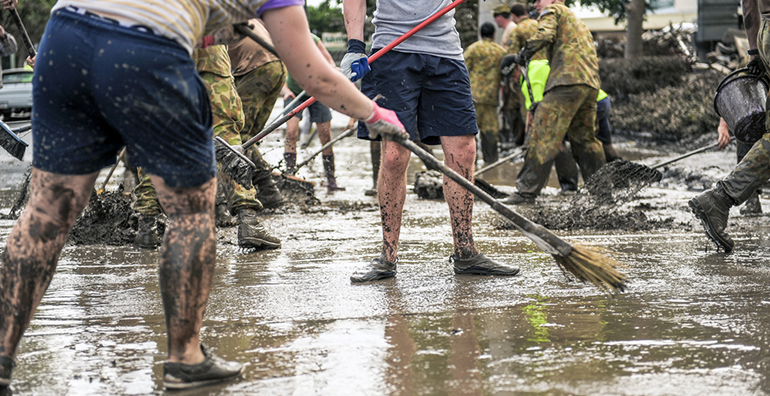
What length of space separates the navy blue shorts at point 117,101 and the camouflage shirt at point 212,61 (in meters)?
2.12

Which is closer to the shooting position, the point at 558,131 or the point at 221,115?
the point at 221,115

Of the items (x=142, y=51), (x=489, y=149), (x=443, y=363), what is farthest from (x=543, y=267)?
(x=489, y=149)

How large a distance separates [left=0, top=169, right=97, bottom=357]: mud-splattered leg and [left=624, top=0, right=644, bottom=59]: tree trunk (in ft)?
57.3

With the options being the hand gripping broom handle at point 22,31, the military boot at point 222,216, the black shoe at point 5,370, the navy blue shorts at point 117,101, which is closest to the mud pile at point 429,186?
the military boot at point 222,216

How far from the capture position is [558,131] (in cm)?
670

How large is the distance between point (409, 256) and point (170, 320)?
2213mm

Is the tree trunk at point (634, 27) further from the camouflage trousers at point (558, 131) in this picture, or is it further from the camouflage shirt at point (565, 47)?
the camouflage shirt at point (565, 47)

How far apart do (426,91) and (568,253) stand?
49.8 inches

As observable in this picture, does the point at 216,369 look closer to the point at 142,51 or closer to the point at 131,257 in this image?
the point at 142,51

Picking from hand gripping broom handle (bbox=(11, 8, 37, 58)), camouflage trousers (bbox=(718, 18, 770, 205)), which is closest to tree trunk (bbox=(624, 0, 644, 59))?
camouflage trousers (bbox=(718, 18, 770, 205))

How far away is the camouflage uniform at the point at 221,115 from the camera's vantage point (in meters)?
4.38

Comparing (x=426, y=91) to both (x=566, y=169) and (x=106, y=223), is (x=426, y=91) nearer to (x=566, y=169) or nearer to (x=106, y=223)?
(x=106, y=223)

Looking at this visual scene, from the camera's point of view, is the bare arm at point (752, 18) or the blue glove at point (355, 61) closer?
the blue glove at point (355, 61)

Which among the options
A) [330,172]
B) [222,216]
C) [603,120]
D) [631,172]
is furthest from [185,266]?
[603,120]
